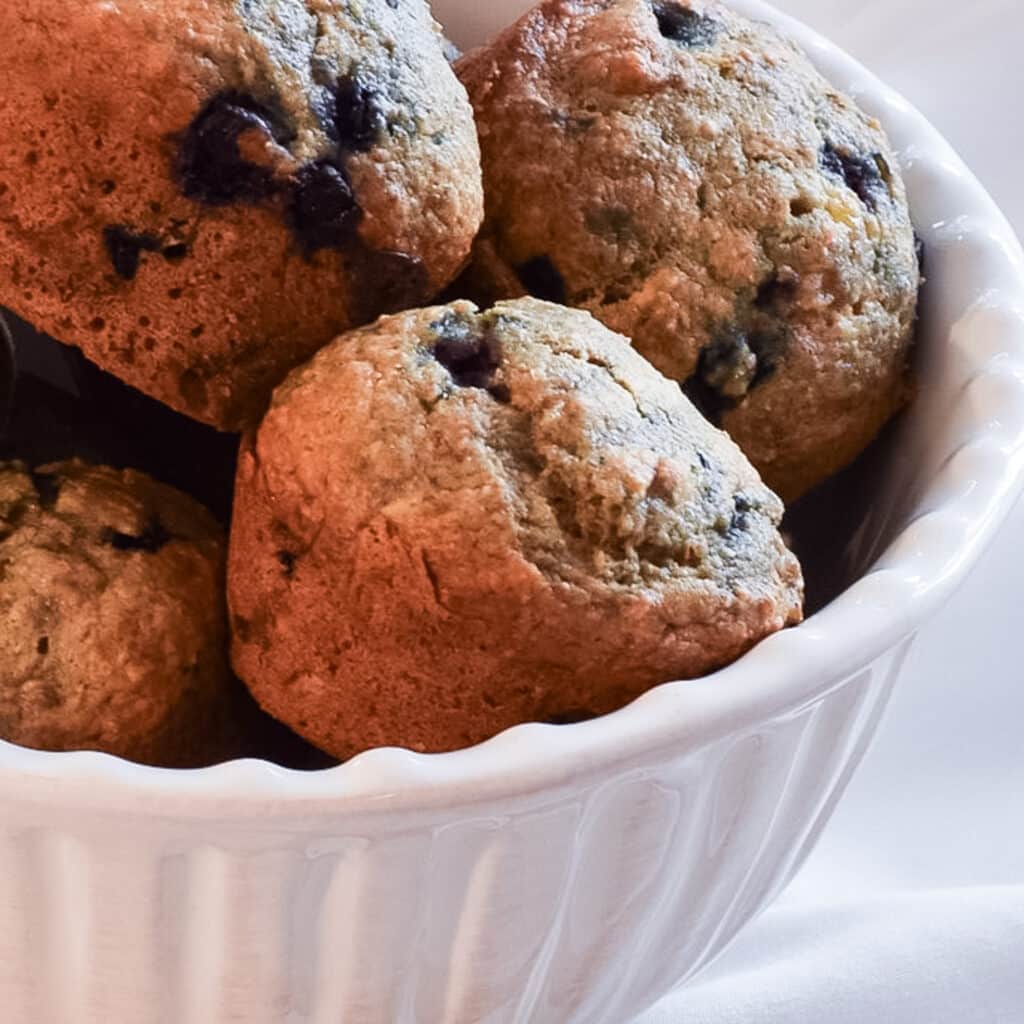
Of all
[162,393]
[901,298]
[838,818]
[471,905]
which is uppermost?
[901,298]

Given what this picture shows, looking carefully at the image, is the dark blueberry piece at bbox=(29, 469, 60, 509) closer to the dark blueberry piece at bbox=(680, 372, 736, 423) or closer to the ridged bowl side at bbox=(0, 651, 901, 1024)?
the ridged bowl side at bbox=(0, 651, 901, 1024)

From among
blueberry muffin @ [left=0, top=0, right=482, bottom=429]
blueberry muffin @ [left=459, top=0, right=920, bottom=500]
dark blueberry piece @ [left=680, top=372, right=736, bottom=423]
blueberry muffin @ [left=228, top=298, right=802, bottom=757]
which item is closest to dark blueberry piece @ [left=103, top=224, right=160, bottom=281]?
blueberry muffin @ [left=0, top=0, right=482, bottom=429]

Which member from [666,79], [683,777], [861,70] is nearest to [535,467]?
[683,777]

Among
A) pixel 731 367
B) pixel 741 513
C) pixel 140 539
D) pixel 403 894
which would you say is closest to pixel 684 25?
pixel 731 367

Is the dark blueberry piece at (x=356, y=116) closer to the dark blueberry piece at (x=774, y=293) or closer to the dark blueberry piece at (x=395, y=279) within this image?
the dark blueberry piece at (x=395, y=279)

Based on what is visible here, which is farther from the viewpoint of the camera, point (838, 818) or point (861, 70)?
point (838, 818)

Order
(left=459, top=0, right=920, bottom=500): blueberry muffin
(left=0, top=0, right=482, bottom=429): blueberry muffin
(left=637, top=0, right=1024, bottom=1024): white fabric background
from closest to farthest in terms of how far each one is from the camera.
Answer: (left=0, top=0, right=482, bottom=429): blueberry muffin → (left=459, top=0, right=920, bottom=500): blueberry muffin → (left=637, top=0, right=1024, bottom=1024): white fabric background

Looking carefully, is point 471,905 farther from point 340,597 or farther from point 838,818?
point 838,818
